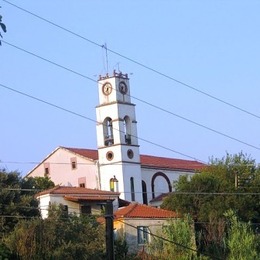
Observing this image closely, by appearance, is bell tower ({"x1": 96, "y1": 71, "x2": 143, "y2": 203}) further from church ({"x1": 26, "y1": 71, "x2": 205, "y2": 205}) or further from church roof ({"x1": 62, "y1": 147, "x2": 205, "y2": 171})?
church roof ({"x1": 62, "y1": 147, "x2": 205, "y2": 171})

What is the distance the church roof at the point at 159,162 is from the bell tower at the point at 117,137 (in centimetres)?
201

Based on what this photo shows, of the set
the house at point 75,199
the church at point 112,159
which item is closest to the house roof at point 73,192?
the house at point 75,199

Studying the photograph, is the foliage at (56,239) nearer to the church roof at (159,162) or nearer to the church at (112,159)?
the church at (112,159)

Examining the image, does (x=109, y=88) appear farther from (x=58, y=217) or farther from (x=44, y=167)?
(x=58, y=217)

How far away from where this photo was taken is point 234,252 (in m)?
46.0

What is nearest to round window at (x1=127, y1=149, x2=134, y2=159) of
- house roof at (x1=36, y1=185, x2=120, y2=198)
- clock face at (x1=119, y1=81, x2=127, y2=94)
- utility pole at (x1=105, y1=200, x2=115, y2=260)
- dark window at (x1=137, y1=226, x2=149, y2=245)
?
clock face at (x1=119, y1=81, x2=127, y2=94)

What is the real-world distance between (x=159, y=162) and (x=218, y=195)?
27.1 m

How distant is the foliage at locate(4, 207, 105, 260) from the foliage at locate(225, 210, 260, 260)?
281 inches

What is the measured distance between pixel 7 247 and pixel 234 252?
487 inches

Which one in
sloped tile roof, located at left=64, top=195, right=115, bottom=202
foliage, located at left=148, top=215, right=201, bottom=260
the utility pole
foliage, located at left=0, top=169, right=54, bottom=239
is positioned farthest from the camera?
sloped tile roof, located at left=64, top=195, right=115, bottom=202

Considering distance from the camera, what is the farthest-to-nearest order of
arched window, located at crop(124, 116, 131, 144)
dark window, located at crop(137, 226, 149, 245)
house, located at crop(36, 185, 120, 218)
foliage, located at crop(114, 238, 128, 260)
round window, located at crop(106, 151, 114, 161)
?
arched window, located at crop(124, 116, 131, 144) < round window, located at crop(106, 151, 114, 161) < house, located at crop(36, 185, 120, 218) < dark window, located at crop(137, 226, 149, 245) < foliage, located at crop(114, 238, 128, 260)

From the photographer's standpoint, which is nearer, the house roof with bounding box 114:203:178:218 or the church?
the house roof with bounding box 114:203:178:218

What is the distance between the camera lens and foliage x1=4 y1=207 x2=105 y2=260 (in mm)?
41031

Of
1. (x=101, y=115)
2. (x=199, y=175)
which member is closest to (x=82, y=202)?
(x=199, y=175)
